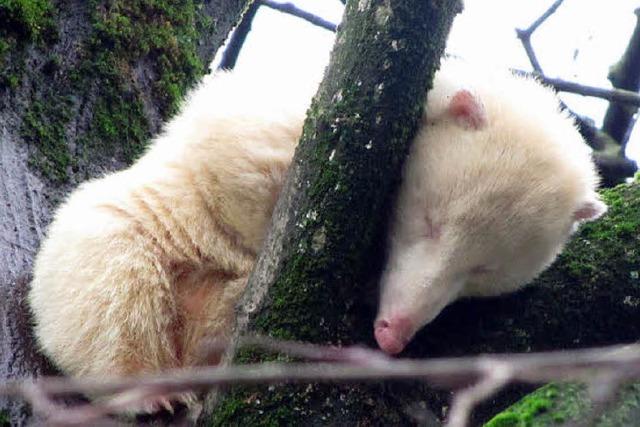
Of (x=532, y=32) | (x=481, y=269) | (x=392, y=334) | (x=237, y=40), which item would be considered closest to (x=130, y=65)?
(x=237, y=40)

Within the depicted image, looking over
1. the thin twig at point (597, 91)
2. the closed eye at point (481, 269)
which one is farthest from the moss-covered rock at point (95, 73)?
the thin twig at point (597, 91)

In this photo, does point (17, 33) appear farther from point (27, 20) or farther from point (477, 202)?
point (477, 202)

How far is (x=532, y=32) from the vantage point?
5891 mm

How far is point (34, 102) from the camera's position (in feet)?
13.0

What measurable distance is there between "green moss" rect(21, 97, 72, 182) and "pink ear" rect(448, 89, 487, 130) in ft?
6.30

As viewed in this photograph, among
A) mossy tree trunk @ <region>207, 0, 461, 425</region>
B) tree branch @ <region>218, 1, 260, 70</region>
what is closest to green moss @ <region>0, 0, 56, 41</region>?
mossy tree trunk @ <region>207, 0, 461, 425</region>

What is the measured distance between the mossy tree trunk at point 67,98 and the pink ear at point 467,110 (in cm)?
187

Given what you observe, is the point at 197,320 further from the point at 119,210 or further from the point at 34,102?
the point at 34,102

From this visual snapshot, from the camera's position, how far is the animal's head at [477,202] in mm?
3451

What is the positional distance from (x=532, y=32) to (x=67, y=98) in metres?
3.44

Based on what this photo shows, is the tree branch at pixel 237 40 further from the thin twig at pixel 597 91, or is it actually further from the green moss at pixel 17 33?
the thin twig at pixel 597 91

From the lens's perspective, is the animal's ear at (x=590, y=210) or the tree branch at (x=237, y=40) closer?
the animal's ear at (x=590, y=210)

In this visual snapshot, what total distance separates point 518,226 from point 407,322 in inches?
31.0

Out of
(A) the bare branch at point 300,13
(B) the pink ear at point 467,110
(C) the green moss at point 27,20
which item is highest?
(B) the pink ear at point 467,110
